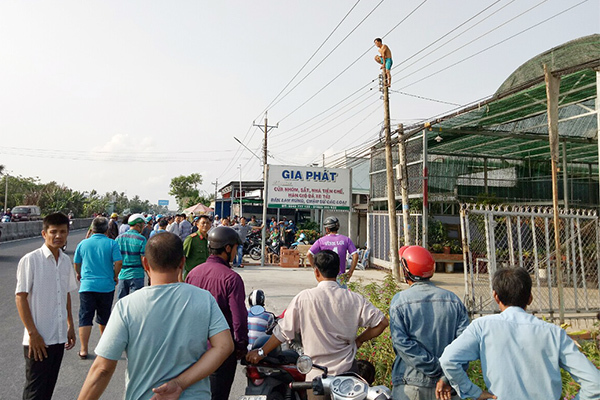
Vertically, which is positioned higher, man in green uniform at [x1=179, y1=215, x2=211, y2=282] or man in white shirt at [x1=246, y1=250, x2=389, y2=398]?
man in green uniform at [x1=179, y1=215, x2=211, y2=282]

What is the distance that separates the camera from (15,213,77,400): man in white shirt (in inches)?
121

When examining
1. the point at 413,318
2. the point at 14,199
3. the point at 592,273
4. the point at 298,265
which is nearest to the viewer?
the point at 413,318

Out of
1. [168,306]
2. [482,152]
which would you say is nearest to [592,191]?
[482,152]

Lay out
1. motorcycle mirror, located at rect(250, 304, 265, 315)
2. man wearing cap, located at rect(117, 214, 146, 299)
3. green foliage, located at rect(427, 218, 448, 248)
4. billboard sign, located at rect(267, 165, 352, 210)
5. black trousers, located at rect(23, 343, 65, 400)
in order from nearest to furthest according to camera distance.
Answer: black trousers, located at rect(23, 343, 65, 400) < motorcycle mirror, located at rect(250, 304, 265, 315) < man wearing cap, located at rect(117, 214, 146, 299) < billboard sign, located at rect(267, 165, 352, 210) < green foliage, located at rect(427, 218, 448, 248)

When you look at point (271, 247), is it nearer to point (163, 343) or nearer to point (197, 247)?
point (197, 247)

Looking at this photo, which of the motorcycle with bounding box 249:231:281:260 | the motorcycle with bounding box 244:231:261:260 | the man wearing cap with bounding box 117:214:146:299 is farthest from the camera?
the motorcycle with bounding box 244:231:261:260

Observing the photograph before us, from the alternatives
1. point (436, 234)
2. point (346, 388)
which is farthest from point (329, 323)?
point (436, 234)

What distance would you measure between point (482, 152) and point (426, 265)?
15.8 m

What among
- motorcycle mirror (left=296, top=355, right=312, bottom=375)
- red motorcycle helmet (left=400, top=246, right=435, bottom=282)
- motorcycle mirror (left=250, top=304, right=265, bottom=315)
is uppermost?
red motorcycle helmet (left=400, top=246, right=435, bottom=282)

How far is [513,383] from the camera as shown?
6.54 ft

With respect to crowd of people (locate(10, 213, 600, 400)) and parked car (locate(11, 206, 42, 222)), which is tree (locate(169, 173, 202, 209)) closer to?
parked car (locate(11, 206, 42, 222))

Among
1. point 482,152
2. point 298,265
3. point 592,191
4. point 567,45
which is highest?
point 567,45

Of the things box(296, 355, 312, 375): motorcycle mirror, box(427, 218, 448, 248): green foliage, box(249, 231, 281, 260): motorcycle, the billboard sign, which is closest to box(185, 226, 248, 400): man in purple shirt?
box(296, 355, 312, 375): motorcycle mirror

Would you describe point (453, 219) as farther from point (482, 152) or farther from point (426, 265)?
point (426, 265)
